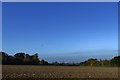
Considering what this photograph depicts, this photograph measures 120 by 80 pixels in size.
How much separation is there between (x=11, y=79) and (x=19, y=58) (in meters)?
41.5

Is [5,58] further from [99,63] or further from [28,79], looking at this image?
[28,79]

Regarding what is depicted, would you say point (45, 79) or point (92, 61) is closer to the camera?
point (45, 79)

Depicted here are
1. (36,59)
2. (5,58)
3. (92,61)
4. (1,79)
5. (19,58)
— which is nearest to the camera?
(1,79)

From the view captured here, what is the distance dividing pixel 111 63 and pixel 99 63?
6.45m

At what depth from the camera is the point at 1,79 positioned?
60.7 ft

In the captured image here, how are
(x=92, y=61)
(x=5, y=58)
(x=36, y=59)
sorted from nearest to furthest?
(x=5, y=58)
(x=36, y=59)
(x=92, y=61)

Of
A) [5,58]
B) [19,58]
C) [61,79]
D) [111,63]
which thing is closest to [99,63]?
[111,63]

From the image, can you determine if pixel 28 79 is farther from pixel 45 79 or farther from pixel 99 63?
pixel 99 63

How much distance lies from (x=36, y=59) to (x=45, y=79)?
153 feet

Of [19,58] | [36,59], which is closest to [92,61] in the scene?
[36,59]

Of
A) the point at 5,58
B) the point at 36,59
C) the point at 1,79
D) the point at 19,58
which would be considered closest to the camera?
the point at 1,79

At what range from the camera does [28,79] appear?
1903 cm

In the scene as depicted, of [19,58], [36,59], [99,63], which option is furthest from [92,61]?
[19,58]

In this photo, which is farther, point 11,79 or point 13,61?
point 13,61
